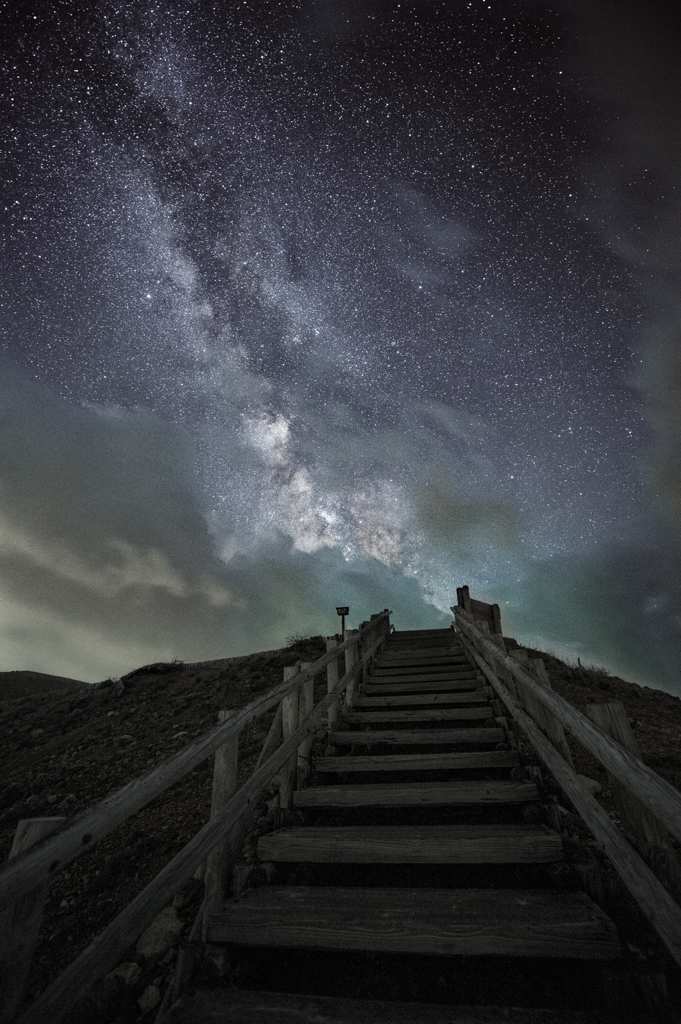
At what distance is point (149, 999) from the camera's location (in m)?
2.60

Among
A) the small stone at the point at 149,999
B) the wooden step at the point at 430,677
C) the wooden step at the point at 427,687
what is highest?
the wooden step at the point at 430,677

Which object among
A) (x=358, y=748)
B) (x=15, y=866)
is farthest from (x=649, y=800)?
(x=358, y=748)

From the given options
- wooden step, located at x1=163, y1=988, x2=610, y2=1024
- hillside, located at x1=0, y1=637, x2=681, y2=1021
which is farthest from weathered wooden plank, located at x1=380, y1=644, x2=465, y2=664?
wooden step, located at x1=163, y1=988, x2=610, y2=1024

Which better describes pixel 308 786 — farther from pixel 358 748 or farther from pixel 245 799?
pixel 245 799

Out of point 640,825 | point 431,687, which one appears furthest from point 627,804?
point 431,687

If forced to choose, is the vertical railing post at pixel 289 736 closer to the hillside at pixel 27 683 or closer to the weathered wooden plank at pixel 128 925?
the weathered wooden plank at pixel 128 925

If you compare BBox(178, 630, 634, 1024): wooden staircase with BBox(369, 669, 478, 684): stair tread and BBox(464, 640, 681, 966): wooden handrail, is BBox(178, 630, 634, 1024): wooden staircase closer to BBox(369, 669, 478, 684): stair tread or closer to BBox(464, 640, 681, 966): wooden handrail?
BBox(464, 640, 681, 966): wooden handrail

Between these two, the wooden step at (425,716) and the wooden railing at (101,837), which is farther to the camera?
the wooden step at (425,716)

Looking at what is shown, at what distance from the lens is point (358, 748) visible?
4.68m

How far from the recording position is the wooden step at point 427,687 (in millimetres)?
6355

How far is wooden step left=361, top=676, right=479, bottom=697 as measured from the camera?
6.36 m

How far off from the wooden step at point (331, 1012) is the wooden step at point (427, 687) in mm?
4591

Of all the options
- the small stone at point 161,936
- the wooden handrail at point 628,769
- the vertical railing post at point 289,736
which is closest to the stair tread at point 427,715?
the vertical railing post at point 289,736

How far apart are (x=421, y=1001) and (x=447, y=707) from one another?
385cm
